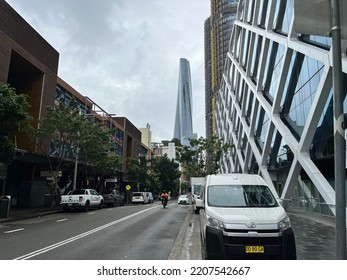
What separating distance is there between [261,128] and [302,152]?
535 inches

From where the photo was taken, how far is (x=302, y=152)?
2155 centimetres

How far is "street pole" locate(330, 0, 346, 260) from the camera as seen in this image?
144 inches

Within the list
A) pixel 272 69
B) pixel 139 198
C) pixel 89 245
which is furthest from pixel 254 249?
pixel 139 198

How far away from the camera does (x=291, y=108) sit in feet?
83.5

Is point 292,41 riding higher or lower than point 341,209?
higher

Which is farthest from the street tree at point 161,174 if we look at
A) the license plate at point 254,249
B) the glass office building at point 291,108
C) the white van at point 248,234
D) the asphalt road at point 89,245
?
the license plate at point 254,249

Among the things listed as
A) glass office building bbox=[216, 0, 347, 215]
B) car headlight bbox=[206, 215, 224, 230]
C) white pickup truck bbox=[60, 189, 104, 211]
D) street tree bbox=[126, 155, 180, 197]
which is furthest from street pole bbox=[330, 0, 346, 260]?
street tree bbox=[126, 155, 180, 197]

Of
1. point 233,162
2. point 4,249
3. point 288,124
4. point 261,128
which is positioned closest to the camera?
point 4,249

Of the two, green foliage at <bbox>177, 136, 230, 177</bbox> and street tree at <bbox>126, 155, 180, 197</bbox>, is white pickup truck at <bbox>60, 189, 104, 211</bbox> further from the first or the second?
street tree at <bbox>126, 155, 180, 197</bbox>

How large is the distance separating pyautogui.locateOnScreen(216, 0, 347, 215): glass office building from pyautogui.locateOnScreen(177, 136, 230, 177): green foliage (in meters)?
4.57

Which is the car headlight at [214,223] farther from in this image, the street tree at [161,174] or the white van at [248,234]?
the street tree at [161,174]

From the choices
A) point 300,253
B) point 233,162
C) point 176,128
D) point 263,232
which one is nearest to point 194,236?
point 300,253

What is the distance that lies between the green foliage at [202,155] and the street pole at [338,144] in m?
29.7
